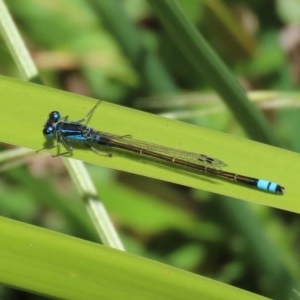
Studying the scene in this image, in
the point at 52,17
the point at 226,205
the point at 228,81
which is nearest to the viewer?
the point at 228,81

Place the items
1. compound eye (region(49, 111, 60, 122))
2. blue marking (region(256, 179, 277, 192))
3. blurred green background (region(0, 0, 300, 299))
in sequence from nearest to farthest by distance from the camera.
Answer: blue marking (region(256, 179, 277, 192))
compound eye (region(49, 111, 60, 122))
blurred green background (region(0, 0, 300, 299))

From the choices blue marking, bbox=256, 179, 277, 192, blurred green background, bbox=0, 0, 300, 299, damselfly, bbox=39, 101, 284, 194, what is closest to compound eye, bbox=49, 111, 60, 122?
damselfly, bbox=39, 101, 284, 194

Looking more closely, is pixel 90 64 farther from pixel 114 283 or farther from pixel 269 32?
pixel 114 283

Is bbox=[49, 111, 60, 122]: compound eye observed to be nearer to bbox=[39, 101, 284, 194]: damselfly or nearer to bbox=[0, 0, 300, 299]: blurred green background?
bbox=[39, 101, 284, 194]: damselfly

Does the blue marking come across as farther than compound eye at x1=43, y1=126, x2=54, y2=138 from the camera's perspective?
No

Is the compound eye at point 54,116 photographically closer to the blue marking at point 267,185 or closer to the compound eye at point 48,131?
the compound eye at point 48,131

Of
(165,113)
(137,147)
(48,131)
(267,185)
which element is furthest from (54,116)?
(165,113)

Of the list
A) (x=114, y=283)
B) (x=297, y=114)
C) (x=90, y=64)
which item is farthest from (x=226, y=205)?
(x=114, y=283)

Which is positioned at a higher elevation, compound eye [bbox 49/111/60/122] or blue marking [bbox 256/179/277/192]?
compound eye [bbox 49/111/60/122]
